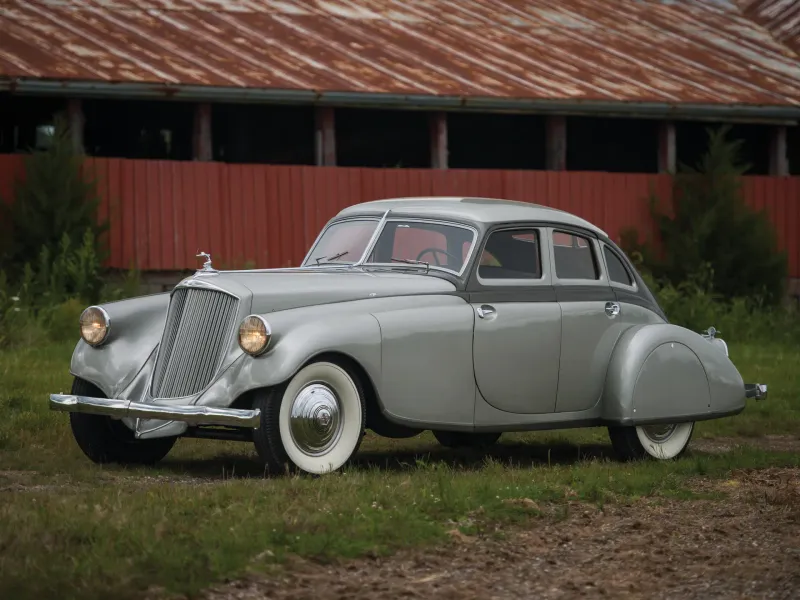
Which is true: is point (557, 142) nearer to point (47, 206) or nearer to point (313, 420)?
point (47, 206)

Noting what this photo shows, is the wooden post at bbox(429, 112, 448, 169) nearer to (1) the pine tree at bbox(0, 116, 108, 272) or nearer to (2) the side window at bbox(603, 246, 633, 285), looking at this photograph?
(1) the pine tree at bbox(0, 116, 108, 272)

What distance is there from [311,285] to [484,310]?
108cm

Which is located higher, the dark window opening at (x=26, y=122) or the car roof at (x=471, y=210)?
the dark window opening at (x=26, y=122)

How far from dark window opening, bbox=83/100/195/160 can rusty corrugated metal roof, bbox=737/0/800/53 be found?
9800 mm

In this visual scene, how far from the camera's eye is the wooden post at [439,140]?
64.0 ft

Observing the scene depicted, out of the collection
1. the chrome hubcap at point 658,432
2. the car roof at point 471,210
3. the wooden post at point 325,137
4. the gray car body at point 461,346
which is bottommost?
the chrome hubcap at point 658,432

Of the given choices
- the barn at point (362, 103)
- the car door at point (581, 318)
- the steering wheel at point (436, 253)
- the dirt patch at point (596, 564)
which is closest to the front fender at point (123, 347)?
the steering wheel at point (436, 253)

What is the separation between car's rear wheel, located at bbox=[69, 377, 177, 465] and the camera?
873 cm

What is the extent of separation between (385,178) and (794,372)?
21.3 feet

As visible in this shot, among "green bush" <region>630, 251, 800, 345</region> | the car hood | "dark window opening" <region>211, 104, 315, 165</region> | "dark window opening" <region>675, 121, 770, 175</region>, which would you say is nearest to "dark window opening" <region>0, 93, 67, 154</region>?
"dark window opening" <region>211, 104, 315, 165</region>

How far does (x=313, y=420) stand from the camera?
7.83 m

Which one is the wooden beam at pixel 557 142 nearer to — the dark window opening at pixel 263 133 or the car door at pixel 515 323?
the dark window opening at pixel 263 133

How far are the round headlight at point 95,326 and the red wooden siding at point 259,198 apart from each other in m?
8.32

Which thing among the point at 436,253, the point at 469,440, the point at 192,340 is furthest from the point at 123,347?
the point at 469,440
